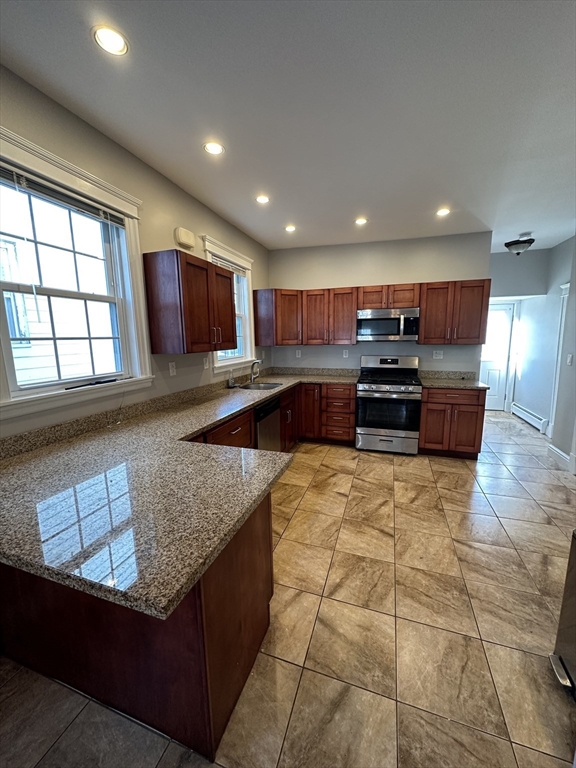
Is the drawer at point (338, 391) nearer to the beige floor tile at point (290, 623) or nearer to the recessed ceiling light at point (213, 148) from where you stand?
the beige floor tile at point (290, 623)

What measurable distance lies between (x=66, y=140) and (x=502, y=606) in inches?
143

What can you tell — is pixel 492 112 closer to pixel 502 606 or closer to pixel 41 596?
pixel 502 606

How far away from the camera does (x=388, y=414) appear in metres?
3.77

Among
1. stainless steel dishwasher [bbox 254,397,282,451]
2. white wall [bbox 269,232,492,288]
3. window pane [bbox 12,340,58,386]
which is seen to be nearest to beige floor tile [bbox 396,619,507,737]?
stainless steel dishwasher [bbox 254,397,282,451]

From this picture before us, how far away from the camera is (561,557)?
2.03 m

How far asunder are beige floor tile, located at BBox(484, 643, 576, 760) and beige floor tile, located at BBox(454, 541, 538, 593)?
0.45 metres

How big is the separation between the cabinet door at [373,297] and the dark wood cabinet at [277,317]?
33.6 inches

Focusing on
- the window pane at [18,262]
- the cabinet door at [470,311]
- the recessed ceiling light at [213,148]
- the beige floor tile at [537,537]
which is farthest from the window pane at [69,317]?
the cabinet door at [470,311]

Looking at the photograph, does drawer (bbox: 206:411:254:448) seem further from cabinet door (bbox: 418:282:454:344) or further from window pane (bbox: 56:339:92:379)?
cabinet door (bbox: 418:282:454:344)

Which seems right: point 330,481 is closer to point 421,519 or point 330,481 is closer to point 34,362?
point 421,519

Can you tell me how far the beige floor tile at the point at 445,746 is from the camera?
1.05 m

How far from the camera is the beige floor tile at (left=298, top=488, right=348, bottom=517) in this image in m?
2.59

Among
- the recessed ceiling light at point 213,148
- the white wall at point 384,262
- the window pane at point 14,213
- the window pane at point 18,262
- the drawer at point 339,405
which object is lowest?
the drawer at point 339,405

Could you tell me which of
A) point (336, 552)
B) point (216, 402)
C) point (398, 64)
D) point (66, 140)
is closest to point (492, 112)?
point (398, 64)
